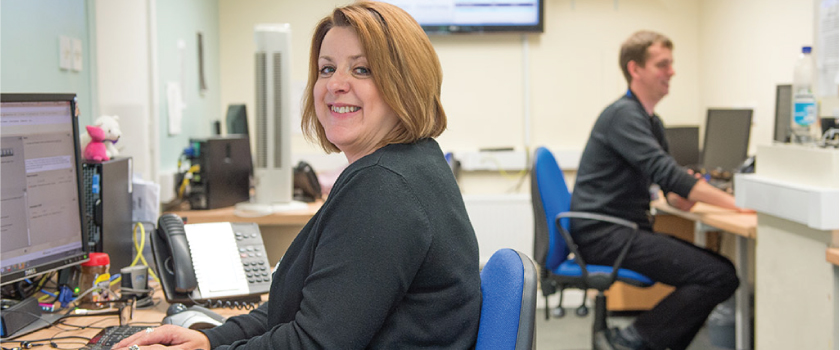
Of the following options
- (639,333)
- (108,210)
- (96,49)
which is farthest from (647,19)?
(108,210)

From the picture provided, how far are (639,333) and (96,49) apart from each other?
89.9 inches

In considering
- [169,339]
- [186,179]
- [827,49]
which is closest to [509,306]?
[169,339]

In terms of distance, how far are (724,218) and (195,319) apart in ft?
6.97

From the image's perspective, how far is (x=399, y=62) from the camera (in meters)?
1.15

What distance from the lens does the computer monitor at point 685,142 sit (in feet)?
13.0

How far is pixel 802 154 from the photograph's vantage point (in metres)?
2.12

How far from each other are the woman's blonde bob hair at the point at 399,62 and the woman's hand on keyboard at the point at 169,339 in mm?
469

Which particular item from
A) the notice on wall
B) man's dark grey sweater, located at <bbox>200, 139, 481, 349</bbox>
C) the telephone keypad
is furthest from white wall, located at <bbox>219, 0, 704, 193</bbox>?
man's dark grey sweater, located at <bbox>200, 139, 481, 349</bbox>

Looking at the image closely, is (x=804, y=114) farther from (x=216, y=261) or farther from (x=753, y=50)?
(x=216, y=261)

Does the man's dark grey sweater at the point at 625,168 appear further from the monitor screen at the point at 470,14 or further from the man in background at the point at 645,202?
the monitor screen at the point at 470,14

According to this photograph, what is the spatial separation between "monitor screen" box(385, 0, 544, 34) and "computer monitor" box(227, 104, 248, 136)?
117 cm

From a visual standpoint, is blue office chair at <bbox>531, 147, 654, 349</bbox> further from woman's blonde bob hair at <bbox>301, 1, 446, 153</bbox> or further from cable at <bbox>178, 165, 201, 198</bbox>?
woman's blonde bob hair at <bbox>301, 1, 446, 153</bbox>

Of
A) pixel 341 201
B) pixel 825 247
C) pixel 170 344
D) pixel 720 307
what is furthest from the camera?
pixel 720 307

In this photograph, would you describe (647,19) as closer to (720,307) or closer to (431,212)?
(720,307)
